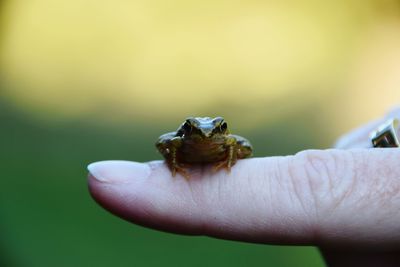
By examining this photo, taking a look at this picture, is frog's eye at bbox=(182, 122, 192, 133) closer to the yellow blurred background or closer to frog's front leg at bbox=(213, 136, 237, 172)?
frog's front leg at bbox=(213, 136, 237, 172)

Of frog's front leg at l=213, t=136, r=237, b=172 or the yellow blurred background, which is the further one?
the yellow blurred background

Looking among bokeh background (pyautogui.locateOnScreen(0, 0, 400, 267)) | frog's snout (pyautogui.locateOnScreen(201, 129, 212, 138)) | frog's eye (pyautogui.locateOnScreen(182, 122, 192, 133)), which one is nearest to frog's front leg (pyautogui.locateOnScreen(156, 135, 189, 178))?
frog's eye (pyautogui.locateOnScreen(182, 122, 192, 133))

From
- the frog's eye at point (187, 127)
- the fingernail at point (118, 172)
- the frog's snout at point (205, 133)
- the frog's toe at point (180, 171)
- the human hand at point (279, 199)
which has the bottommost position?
the human hand at point (279, 199)

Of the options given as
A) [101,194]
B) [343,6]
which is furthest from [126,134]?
[101,194]

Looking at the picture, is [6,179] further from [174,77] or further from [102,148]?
[174,77]

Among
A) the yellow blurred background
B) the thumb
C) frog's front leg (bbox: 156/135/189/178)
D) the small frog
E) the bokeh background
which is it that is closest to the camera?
the thumb

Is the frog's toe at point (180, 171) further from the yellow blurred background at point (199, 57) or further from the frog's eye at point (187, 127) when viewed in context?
the yellow blurred background at point (199, 57)

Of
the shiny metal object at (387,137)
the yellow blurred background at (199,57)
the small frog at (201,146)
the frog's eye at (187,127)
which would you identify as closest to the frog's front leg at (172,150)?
the small frog at (201,146)

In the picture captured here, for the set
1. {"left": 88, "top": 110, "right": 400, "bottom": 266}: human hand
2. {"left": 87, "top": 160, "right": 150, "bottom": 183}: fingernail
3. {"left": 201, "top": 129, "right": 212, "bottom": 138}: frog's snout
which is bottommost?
{"left": 88, "top": 110, "right": 400, "bottom": 266}: human hand
